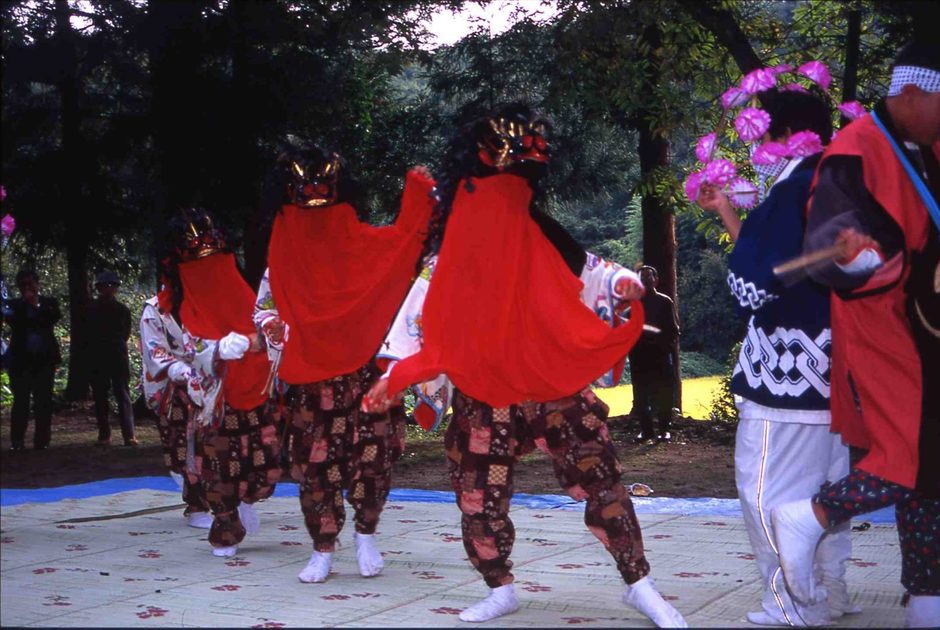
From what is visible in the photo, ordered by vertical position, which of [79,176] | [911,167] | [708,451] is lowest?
[708,451]

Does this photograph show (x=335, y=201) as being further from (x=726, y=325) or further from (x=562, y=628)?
(x=726, y=325)

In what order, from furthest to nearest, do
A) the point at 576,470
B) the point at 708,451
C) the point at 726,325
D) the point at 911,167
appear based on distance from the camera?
the point at 726,325
the point at 708,451
the point at 576,470
the point at 911,167

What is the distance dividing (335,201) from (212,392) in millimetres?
1390

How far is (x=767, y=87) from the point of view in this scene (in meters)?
4.65

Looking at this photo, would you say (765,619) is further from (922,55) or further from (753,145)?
Result: (922,55)

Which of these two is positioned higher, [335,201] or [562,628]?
[335,201]

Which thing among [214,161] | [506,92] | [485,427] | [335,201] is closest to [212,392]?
[335,201]

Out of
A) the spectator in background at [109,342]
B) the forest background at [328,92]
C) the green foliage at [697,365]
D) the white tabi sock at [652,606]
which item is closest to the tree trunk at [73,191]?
the forest background at [328,92]

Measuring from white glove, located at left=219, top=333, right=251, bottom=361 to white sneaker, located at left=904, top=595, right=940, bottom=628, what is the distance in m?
3.46

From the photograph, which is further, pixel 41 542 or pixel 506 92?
pixel 506 92

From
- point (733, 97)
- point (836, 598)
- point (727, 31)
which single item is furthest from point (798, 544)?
point (727, 31)

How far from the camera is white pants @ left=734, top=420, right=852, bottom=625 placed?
434 centimetres

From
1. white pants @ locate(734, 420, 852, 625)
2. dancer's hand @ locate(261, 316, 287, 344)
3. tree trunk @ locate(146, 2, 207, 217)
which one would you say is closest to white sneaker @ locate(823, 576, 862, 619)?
white pants @ locate(734, 420, 852, 625)

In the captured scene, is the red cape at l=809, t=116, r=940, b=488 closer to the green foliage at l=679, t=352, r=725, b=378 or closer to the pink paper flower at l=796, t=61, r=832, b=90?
the pink paper flower at l=796, t=61, r=832, b=90
